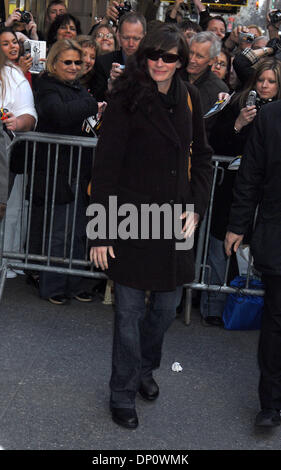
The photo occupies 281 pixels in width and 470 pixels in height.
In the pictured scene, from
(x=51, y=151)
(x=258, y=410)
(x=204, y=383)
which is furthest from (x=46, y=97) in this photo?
(x=258, y=410)

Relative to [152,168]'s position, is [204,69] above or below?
above

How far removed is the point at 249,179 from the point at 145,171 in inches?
25.7

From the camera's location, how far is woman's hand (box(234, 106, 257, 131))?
531 centimetres

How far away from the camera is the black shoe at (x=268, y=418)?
13.0 feet

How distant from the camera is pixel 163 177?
3.74 m

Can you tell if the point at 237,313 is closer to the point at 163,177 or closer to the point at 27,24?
the point at 163,177

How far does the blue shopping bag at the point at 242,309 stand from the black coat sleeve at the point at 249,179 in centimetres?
151

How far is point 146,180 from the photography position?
147 inches

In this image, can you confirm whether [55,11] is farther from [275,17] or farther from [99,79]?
[275,17]

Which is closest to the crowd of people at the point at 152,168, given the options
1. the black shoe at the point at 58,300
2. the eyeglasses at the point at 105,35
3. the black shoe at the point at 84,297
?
the black shoe at the point at 58,300

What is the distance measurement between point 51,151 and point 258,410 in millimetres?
2685

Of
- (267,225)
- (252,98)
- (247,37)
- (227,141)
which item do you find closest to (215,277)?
(227,141)

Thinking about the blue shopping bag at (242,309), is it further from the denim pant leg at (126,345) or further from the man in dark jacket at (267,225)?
the denim pant leg at (126,345)

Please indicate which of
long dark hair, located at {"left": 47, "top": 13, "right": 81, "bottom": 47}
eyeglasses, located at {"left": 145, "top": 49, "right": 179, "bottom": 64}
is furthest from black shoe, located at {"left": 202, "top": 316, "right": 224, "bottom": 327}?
long dark hair, located at {"left": 47, "top": 13, "right": 81, "bottom": 47}
